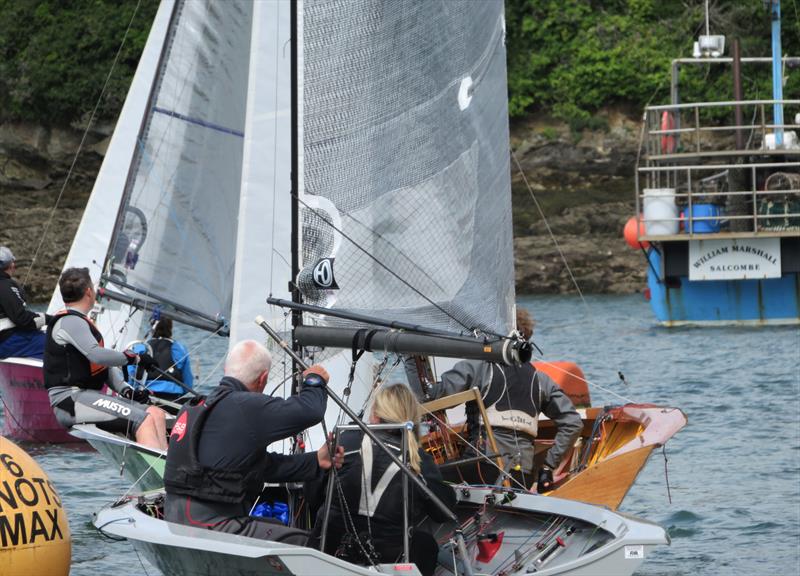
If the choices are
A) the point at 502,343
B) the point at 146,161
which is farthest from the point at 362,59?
the point at 146,161

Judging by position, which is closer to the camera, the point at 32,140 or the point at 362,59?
the point at 362,59

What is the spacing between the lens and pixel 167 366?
10.7 meters

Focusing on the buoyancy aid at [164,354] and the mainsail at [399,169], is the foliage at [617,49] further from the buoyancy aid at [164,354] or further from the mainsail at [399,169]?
the mainsail at [399,169]

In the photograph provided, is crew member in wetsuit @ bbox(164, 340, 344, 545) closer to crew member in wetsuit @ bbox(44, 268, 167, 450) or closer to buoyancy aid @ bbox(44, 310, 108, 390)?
crew member in wetsuit @ bbox(44, 268, 167, 450)

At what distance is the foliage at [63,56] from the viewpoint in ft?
121

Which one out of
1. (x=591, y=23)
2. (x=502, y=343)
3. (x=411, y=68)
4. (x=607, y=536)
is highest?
(x=591, y=23)

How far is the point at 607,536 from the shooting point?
239 inches

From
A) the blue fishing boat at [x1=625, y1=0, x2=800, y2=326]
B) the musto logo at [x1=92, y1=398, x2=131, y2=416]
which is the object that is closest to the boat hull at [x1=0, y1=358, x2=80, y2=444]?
the musto logo at [x1=92, y1=398, x2=131, y2=416]

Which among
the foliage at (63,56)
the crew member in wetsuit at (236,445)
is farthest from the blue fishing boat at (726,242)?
the foliage at (63,56)

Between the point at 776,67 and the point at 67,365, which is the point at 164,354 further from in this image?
the point at 776,67

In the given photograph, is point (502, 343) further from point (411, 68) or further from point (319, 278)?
point (411, 68)

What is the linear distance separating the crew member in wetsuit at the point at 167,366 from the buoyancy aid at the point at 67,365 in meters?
1.49

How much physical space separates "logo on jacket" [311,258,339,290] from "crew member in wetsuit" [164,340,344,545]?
4.69 feet

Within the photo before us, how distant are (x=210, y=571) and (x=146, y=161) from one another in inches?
330
